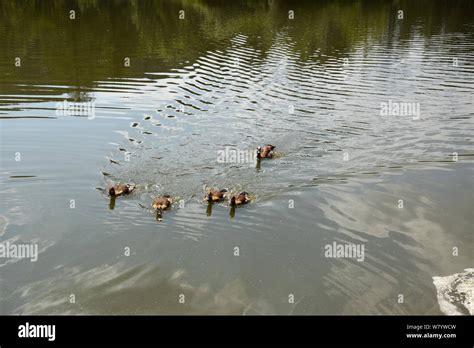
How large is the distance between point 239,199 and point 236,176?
164cm

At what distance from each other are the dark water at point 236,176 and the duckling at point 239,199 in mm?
228

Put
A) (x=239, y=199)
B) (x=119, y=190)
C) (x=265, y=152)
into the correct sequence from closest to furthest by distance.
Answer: (x=239, y=199) < (x=119, y=190) < (x=265, y=152)

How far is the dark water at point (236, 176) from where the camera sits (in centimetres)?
902

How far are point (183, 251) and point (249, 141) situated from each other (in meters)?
6.28

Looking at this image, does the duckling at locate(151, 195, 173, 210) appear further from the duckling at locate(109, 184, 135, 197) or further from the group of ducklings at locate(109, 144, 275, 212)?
the duckling at locate(109, 184, 135, 197)

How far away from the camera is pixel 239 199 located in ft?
38.3

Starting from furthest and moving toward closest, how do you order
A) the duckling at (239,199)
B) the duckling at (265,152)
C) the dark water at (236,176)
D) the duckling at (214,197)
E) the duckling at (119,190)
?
1. the duckling at (265,152)
2. the duckling at (119,190)
3. the duckling at (214,197)
4. the duckling at (239,199)
5. the dark water at (236,176)

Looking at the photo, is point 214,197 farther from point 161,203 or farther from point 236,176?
point 236,176

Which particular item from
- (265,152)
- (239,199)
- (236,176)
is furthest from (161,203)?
(265,152)

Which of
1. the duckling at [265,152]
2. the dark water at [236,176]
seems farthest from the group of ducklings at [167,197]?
the duckling at [265,152]

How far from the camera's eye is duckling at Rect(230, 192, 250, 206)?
1154 cm

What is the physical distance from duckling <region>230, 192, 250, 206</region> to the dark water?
0.75 feet

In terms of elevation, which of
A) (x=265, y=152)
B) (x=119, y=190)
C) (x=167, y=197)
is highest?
(x=265, y=152)

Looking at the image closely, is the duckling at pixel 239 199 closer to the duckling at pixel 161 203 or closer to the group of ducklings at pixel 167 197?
the group of ducklings at pixel 167 197
